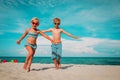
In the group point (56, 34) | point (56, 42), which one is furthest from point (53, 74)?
point (56, 34)

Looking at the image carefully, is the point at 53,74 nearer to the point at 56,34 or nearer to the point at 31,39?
the point at 31,39

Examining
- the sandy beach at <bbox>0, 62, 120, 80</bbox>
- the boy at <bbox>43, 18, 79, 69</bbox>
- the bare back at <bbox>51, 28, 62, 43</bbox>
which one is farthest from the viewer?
the bare back at <bbox>51, 28, 62, 43</bbox>

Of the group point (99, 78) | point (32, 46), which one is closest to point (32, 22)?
point (32, 46)

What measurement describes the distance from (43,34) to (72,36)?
1509mm

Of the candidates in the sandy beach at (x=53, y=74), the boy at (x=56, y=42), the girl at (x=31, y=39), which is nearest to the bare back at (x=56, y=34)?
the boy at (x=56, y=42)

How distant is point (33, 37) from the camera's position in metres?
6.56

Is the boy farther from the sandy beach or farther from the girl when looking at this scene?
the girl

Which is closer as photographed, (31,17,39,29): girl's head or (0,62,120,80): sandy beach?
(0,62,120,80): sandy beach

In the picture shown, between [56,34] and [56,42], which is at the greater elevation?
[56,34]

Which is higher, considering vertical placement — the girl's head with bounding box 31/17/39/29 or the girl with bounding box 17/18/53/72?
the girl's head with bounding box 31/17/39/29

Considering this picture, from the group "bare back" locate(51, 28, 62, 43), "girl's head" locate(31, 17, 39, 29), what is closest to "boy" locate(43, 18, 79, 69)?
"bare back" locate(51, 28, 62, 43)

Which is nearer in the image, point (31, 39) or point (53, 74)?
point (53, 74)

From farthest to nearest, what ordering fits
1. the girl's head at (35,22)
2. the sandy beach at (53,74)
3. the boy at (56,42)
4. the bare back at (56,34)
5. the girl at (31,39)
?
the bare back at (56,34) < the boy at (56,42) < the girl's head at (35,22) < the girl at (31,39) < the sandy beach at (53,74)

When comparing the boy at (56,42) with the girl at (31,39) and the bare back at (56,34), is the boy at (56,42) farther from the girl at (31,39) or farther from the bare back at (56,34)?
the girl at (31,39)
